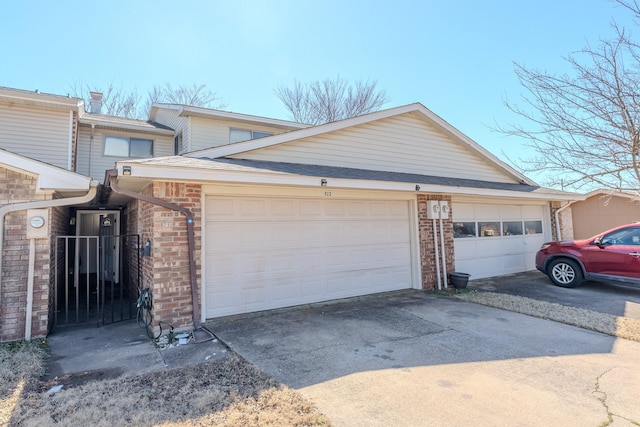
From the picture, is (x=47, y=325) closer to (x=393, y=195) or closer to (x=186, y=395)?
(x=186, y=395)

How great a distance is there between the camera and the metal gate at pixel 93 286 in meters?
5.85

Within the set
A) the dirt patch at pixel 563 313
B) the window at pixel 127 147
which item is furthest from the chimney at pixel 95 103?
the dirt patch at pixel 563 313


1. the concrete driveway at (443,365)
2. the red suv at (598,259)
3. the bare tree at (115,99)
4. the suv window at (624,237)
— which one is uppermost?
the bare tree at (115,99)

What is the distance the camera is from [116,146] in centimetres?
Result: 1091

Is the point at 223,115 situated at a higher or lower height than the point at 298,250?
higher

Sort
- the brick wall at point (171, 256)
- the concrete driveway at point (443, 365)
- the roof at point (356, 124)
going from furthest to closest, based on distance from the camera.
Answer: the roof at point (356, 124)
the brick wall at point (171, 256)
the concrete driveway at point (443, 365)

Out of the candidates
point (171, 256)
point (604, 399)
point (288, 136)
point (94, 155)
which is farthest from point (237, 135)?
point (604, 399)

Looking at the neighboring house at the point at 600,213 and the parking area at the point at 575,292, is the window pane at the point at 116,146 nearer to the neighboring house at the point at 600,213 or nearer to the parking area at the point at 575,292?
the parking area at the point at 575,292

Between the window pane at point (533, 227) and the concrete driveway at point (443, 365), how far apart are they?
18.8 ft

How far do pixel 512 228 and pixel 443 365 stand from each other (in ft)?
25.8

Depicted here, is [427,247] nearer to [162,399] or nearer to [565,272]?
[565,272]

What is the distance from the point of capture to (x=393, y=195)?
771 centimetres

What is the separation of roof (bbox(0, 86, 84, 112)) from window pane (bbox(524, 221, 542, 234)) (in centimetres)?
1384

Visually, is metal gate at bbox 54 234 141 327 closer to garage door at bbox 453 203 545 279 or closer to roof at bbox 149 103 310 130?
roof at bbox 149 103 310 130
